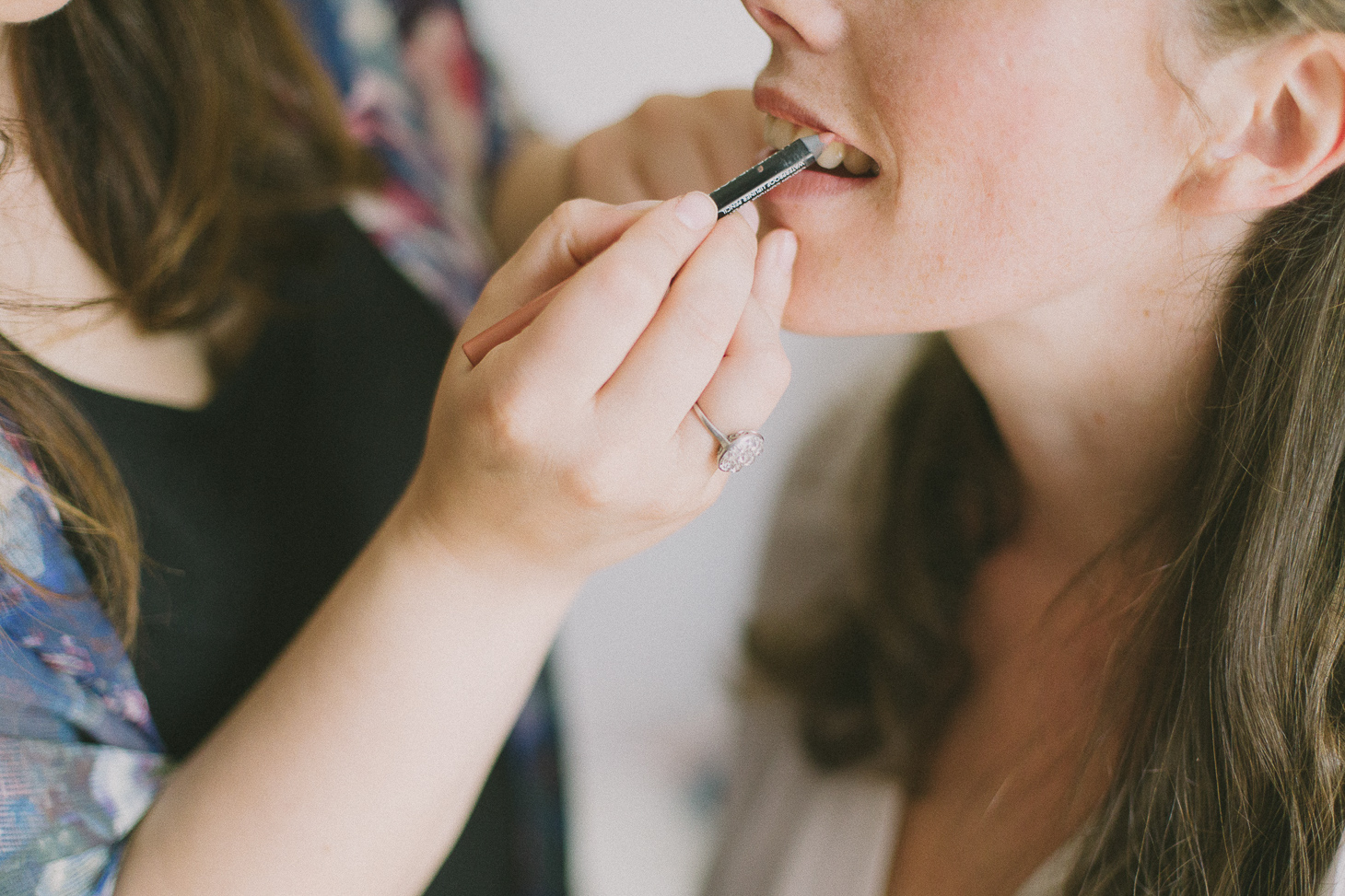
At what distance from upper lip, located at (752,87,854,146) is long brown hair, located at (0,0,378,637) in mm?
587

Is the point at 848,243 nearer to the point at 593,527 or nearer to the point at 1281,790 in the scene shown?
the point at 593,527

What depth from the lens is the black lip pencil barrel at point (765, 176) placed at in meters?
0.64

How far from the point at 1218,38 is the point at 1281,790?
58 cm

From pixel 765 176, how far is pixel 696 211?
7 centimetres

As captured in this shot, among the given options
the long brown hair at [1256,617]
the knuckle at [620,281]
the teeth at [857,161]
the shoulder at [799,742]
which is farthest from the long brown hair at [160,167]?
the long brown hair at [1256,617]

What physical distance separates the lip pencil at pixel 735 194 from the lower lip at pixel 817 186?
0.06 m

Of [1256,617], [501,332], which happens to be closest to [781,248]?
[501,332]

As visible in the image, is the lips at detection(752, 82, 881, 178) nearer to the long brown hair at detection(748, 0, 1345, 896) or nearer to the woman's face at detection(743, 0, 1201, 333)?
the woman's face at detection(743, 0, 1201, 333)

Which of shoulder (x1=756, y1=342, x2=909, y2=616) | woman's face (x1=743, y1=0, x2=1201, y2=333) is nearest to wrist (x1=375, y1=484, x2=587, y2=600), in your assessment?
woman's face (x1=743, y1=0, x2=1201, y2=333)

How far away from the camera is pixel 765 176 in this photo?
644 mm

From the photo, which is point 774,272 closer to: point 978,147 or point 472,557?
point 978,147

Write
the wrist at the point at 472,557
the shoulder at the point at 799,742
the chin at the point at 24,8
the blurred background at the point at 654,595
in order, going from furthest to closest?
the blurred background at the point at 654,595 → the shoulder at the point at 799,742 → the wrist at the point at 472,557 → the chin at the point at 24,8

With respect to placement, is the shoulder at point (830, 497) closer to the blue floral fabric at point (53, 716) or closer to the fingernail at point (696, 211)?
the fingernail at point (696, 211)

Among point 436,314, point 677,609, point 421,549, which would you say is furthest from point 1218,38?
point 677,609
